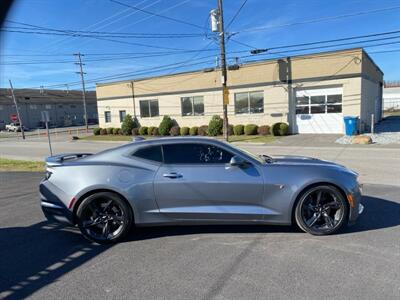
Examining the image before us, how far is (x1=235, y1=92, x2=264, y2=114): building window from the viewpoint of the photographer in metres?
24.9

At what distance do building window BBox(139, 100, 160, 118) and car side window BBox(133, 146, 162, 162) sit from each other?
26.6 metres

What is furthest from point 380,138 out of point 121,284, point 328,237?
point 121,284

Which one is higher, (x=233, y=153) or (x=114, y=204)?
(x=233, y=153)

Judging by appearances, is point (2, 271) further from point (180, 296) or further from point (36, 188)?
point (36, 188)

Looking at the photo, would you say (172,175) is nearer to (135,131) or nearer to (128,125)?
(135,131)

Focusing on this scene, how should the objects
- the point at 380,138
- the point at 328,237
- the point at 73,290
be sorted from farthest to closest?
the point at 380,138 → the point at 328,237 → the point at 73,290

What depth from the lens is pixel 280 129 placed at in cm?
2248

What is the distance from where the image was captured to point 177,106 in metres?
29.3

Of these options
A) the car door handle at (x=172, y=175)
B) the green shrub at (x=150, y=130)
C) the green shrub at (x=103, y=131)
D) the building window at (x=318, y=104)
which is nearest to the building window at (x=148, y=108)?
the green shrub at (x=150, y=130)

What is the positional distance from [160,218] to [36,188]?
17.2 feet

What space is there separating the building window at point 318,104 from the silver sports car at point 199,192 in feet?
62.2

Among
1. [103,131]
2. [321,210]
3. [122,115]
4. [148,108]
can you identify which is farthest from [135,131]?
[321,210]

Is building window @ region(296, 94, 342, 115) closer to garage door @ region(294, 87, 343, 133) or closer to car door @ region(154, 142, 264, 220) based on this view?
garage door @ region(294, 87, 343, 133)

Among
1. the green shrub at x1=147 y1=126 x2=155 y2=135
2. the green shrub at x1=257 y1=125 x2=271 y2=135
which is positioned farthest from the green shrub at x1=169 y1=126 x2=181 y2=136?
the green shrub at x1=257 y1=125 x2=271 y2=135
